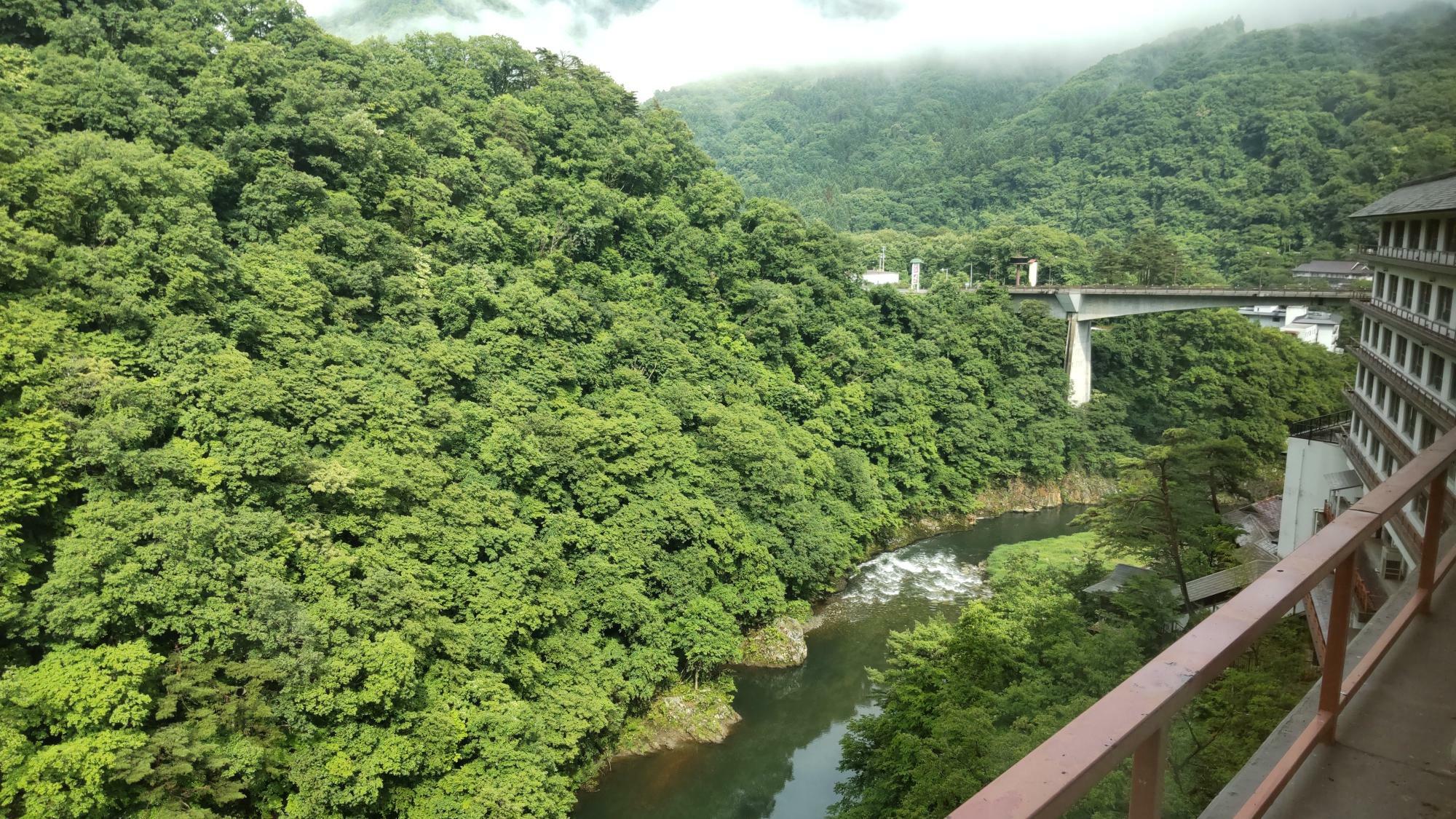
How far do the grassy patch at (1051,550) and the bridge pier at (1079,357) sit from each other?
32.9 feet

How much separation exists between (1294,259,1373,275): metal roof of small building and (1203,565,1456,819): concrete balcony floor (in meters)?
37.1

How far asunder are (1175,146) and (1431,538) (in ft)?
195

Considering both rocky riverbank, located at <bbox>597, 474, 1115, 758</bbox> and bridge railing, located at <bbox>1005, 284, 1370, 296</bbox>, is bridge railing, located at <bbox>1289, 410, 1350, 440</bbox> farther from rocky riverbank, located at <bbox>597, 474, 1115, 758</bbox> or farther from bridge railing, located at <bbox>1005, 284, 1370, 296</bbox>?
rocky riverbank, located at <bbox>597, 474, 1115, 758</bbox>

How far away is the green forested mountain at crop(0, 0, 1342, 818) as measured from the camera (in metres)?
11.3

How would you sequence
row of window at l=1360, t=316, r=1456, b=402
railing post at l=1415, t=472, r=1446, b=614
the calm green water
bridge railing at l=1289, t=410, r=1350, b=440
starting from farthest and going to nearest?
bridge railing at l=1289, t=410, r=1350, b=440 < the calm green water < row of window at l=1360, t=316, r=1456, b=402 < railing post at l=1415, t=472, r=1446, b=614

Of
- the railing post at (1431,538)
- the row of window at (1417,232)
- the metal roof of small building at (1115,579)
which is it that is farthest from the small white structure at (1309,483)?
the railing post at (1431,538)

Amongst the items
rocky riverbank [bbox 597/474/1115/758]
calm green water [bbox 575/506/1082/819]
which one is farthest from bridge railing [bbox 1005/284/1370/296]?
calm green water [bbox 575/506/1082/819]

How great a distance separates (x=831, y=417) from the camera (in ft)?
90.5

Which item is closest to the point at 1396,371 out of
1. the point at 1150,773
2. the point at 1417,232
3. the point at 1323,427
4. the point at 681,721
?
the point at 1417,232

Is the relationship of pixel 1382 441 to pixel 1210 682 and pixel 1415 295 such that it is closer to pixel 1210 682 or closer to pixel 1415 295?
pixel 1415 295

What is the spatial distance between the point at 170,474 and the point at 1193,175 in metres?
53.9

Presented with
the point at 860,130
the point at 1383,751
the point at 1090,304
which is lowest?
the point at 1090,304

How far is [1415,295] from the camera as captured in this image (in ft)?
42.5

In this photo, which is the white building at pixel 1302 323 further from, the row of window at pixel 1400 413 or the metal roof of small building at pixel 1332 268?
the row of window at pixel 1400 413
